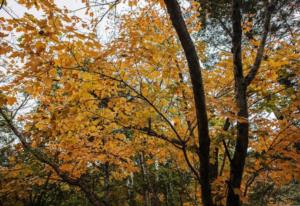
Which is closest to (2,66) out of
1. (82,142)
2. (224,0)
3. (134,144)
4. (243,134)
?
(82,142)

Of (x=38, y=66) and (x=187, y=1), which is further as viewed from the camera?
(x=187, y=1)

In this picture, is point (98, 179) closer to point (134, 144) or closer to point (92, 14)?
point (134, 144)

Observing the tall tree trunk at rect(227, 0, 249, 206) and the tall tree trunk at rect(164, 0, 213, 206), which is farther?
the tall tree trunk at rect(227, 0, 249, 206)

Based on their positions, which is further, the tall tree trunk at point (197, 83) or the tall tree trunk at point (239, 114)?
the tall tree trunk at point (239, 114)

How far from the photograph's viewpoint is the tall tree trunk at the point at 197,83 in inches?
94.6

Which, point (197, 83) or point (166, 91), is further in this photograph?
point (166, 91)

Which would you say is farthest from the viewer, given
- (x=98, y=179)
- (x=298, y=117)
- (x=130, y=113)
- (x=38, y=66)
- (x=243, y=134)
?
(x=98, y=179)

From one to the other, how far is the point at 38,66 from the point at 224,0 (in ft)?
11.9

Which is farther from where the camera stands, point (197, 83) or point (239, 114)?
point (239, 114)

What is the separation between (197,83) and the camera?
8.52ft

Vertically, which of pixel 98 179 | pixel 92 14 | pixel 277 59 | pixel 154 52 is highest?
pixel 92 14

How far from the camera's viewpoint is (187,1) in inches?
197

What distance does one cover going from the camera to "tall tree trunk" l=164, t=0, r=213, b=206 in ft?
7.88

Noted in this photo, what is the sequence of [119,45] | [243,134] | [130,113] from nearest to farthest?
[243,134] < [119,45] < [130,113]
